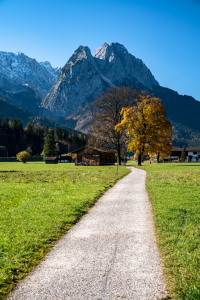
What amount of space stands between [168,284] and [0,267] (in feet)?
11.1

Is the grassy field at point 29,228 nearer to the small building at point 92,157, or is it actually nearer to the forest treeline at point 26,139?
the small building at point 92,157

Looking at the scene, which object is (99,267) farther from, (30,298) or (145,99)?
(145,99)

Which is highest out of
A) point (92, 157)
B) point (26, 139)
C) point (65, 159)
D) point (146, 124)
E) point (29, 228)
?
point (26, 139)

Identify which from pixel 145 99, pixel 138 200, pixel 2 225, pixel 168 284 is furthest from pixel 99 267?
pixel 145 99

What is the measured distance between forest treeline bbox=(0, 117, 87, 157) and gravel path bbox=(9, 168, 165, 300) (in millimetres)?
129805

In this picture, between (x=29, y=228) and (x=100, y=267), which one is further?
(x=29, y=228)

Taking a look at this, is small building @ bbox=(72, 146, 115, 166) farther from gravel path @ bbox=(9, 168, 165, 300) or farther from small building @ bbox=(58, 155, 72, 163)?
small building @ bbox=(58, 155, 72, 163)

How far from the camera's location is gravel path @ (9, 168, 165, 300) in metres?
3.82

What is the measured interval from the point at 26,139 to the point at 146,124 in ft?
409

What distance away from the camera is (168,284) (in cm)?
406

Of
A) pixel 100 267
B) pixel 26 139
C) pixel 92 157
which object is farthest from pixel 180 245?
pixel 26 139

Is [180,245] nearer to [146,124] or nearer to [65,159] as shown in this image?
[146,124]

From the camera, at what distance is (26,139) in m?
155

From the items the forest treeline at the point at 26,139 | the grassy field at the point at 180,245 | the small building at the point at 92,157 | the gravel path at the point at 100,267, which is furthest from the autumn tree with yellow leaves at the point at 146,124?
the forest treeline at the point at 26,139
